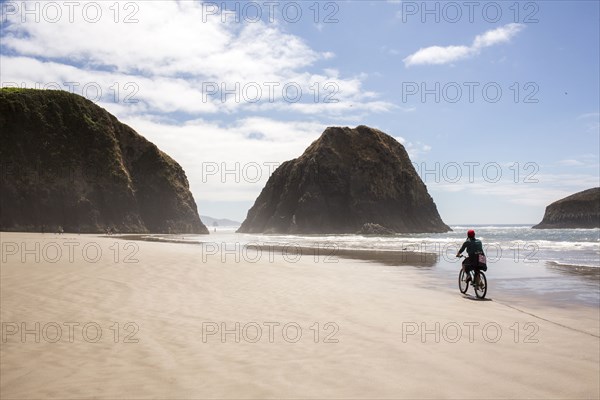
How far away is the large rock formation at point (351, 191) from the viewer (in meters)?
113

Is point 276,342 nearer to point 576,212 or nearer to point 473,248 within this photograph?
point 473,248

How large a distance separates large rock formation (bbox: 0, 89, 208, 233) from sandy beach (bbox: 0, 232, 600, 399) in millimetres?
61536

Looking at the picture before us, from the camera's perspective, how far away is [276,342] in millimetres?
5754

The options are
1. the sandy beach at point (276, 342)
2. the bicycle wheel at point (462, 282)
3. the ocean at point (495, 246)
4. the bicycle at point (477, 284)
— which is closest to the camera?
the sandy beach at point (276, 342)

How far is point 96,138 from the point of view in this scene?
7438cm

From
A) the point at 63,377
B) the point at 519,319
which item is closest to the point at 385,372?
the point at 63,377

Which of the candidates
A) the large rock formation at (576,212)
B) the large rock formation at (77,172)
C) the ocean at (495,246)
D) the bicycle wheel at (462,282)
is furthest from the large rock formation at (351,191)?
the bicycle wheel at (462,282)

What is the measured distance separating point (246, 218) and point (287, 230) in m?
31.5

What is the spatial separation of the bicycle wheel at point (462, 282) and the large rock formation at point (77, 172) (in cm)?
6610

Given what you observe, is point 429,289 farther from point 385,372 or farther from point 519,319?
point 385,372

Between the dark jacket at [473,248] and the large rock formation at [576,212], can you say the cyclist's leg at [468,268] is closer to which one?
the dark jacket at [473,248]

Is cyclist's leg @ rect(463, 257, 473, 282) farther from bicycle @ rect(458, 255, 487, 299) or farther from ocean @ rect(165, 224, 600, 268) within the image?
ocean @ rect(165, 224, 600, 268)

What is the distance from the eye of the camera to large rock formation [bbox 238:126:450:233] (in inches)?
4461

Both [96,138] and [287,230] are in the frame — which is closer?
[96,138]
